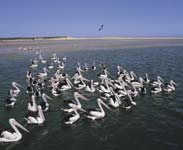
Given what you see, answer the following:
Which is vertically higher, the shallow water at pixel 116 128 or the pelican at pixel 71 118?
the pelican at pixel 71 118

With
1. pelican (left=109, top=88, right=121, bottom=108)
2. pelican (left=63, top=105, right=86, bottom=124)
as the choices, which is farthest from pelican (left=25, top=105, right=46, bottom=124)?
pelican (left=109, top=88, right=121, bottom=108)

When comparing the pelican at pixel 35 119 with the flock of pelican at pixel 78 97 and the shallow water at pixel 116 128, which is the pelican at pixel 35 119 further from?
the shallow water at pixel 116 128

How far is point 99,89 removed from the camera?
2045 centimetres

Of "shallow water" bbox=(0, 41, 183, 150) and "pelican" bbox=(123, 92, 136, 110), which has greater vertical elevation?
"pelican" bbox=(123, 92, 136, 110)

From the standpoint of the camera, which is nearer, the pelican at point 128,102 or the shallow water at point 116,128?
the shallow water at point 116,128

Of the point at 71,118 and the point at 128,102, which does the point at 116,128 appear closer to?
the point at 71,118

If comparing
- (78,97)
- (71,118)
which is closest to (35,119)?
(71,118)

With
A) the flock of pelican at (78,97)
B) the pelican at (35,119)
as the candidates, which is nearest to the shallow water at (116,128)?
the pelican at (35,119)

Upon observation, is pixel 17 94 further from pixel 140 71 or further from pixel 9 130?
pixel 140 71

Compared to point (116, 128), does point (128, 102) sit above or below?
above

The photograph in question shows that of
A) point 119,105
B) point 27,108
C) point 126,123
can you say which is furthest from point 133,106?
point 27,108

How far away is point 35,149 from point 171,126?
20.3 feet

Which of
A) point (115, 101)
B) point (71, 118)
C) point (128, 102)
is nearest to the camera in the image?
point (71, 118)

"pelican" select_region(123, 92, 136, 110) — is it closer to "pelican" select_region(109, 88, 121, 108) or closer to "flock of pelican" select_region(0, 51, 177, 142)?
"flock of pelican" select_region(0, 51, 177, 142)
